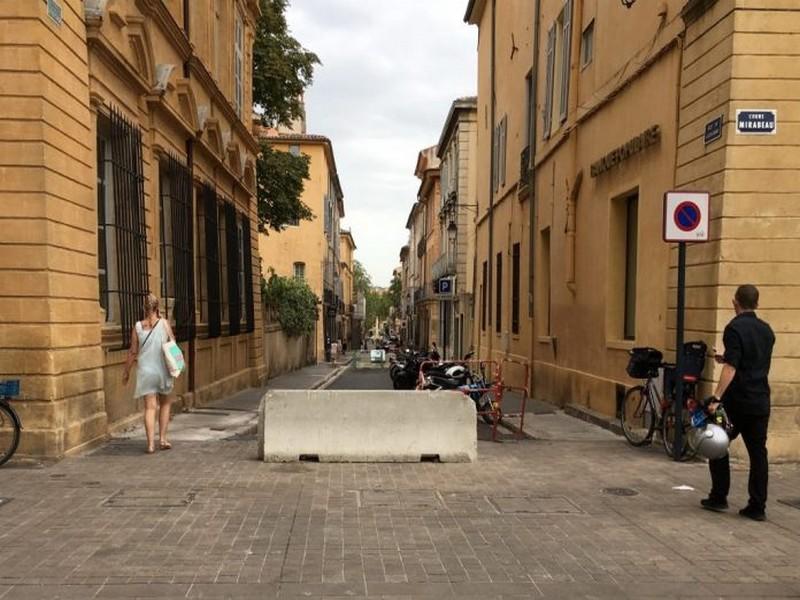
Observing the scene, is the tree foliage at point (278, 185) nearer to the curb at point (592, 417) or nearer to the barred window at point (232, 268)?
the barred window at point (232, 268)

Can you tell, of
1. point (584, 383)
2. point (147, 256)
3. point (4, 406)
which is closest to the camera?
point (4, 406)

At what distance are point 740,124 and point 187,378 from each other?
938 centimetres

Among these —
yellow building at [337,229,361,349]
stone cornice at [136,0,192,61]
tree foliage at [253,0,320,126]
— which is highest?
tree foliage at [253,0,320,126]

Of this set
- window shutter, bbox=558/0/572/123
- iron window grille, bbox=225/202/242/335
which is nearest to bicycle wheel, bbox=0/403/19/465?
iron window grille, bbox=225/202/242/335

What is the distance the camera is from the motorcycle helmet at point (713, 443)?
580cm

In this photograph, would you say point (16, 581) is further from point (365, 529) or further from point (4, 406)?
point (4, 406)

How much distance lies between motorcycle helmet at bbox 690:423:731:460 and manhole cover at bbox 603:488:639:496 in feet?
3.08

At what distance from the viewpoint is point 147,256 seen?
419 inches

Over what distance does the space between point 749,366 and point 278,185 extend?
22.4 meters

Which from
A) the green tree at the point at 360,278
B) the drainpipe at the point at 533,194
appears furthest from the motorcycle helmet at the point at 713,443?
the green tree at the point at 360,278

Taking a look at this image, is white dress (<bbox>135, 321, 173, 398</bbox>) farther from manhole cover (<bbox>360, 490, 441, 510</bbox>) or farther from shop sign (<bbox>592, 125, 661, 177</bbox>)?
shop sign (<bbox>592, 125, 661, 177</bbox>)

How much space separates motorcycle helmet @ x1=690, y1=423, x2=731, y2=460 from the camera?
580 cm

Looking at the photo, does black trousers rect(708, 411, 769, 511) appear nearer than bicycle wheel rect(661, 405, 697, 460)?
Yes

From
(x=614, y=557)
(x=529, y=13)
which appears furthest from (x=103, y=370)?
(x=529, y=13)
